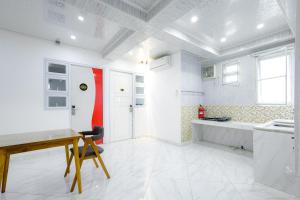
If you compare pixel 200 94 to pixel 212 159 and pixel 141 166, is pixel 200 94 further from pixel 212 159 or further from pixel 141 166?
pixel 141 166

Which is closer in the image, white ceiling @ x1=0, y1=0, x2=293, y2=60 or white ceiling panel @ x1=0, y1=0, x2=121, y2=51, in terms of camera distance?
white ceiling @ x1=0, y1=0, x2=293, y2=60

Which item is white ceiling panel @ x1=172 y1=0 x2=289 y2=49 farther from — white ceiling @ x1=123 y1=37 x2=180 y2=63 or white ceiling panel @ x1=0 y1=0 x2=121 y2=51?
white ceiling panel @ x1=0 y1=0 x2=121 y2=51

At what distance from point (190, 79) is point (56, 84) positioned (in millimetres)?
3391

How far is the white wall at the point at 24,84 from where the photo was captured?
109 inches

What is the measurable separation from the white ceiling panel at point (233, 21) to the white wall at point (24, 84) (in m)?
2.95

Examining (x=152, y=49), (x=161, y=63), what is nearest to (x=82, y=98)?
(x=152, y=49)

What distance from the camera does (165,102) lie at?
4.18 meters

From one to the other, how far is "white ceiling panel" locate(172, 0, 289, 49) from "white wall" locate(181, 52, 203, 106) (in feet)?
2.45

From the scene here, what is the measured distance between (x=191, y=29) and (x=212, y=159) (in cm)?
263

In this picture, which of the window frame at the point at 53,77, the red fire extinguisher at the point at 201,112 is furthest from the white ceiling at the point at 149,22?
the red fire extinguisher at the point at 201,112

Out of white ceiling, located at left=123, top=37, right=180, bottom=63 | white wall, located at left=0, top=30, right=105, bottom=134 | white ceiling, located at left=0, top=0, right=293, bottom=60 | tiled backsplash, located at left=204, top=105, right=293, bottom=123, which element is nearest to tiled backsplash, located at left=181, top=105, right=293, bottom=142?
tiled backsplash, located at left=204, top=105, right=293, bottom=123

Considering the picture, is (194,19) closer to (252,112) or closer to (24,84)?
(252,112)

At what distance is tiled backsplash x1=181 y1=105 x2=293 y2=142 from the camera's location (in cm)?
297

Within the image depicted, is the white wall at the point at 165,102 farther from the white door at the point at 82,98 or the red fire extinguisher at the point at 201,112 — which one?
the white door at the point at 82,98
